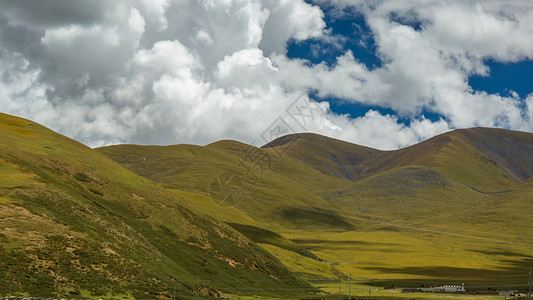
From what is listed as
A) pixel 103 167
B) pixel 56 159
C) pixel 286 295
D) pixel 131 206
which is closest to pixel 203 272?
pixel 286 295

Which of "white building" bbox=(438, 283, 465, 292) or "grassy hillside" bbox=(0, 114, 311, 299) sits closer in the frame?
"grassy hillside" bbox=(0, 114, 311, 299)

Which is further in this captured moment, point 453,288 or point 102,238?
point 453,288

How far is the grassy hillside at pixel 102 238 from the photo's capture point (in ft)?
203

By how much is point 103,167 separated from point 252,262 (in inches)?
1930

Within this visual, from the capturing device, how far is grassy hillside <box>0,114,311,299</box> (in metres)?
61.9

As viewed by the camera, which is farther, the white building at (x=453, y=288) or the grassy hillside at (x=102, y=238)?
the white building at (x=453, y=288)

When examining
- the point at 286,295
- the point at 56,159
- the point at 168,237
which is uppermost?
the point at 56,159

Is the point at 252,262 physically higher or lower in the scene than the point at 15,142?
lower

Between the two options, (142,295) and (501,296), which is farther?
(501,296)

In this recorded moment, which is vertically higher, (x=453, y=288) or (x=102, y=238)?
(x=102, y=238)

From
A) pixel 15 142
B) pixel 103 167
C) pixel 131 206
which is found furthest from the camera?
pixel 103 167

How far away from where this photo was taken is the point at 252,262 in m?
116

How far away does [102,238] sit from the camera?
76438 mm

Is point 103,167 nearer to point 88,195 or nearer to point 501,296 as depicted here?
point 88,195
